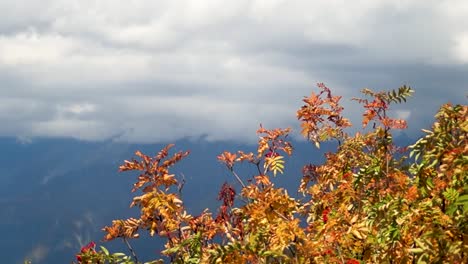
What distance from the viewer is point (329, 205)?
12836 mm

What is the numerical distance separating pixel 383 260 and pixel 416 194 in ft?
3.23

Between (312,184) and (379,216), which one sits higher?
(312,184)

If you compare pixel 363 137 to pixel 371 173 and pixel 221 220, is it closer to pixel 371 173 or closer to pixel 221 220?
pixel 371 173

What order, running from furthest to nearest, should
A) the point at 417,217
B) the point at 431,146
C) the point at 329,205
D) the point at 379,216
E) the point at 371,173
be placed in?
the point at 329,205
the point at 371,173
the point at 379,216
the point at 431,146
the point at 417,217

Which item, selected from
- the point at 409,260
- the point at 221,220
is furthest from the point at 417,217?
the point at 221,220

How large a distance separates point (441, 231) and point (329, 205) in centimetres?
582

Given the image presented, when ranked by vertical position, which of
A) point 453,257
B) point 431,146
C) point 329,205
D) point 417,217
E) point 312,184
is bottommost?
point 453,257

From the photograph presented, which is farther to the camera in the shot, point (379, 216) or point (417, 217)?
point (379, 216)

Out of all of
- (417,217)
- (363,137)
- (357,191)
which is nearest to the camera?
(417,217)

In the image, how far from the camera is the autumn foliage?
7.45 meters

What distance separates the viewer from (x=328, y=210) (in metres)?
10.6

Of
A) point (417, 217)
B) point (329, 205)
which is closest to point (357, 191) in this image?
point (329, 205)

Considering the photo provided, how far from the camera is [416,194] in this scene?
8.70 metres

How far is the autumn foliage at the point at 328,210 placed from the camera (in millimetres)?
7449
